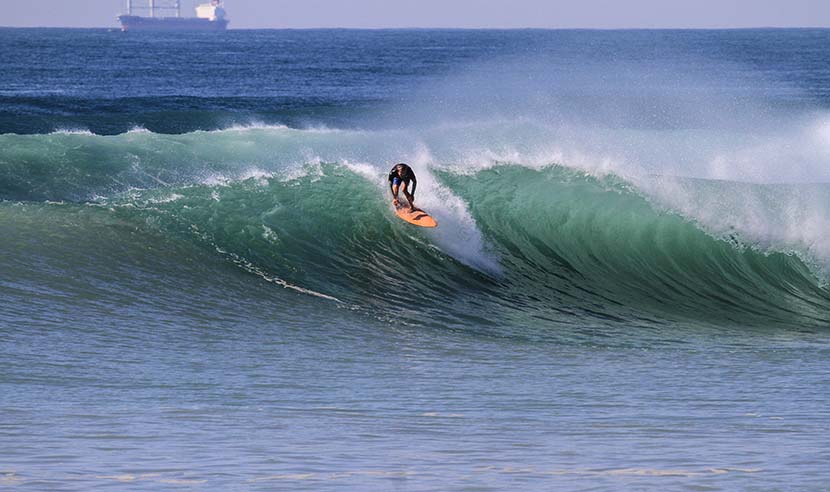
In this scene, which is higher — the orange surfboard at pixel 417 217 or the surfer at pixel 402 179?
the surfer at pixel 402 179

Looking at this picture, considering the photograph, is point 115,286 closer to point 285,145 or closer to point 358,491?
point 358,491

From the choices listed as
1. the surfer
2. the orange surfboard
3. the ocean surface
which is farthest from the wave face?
the surfer

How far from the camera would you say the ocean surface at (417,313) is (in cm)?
744

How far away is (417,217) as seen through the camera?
52.9 ft

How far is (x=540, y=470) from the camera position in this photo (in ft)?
23.5

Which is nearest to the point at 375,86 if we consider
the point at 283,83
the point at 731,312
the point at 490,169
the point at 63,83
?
the point at 283,83

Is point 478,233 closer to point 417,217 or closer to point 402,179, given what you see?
point 417,217

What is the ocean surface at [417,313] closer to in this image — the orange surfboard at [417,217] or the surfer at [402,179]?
the orange surfboard at [417,217]

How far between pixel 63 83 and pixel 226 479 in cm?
5297

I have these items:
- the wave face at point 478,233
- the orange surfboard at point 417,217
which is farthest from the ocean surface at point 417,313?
the orange surfboard at point 417,217

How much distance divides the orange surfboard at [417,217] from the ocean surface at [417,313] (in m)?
0.20

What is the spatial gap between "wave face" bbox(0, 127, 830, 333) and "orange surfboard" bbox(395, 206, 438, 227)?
179mm

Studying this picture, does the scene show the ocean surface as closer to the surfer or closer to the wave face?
the wave face

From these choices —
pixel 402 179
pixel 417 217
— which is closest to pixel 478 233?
pixel 417 217
